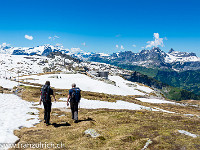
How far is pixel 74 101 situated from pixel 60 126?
2828 mm

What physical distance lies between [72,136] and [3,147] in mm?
4527

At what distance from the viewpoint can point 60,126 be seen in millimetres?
14547

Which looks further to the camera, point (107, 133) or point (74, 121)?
point (74, 121)

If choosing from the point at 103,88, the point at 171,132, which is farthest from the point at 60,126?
the point at 103,88

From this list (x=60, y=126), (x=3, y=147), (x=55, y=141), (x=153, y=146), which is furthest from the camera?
(x=60, y=126)

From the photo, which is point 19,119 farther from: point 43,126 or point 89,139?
point 89,139

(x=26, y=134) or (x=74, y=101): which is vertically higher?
(x=74, y=101)

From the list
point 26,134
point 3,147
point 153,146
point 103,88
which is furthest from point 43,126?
point 103,88

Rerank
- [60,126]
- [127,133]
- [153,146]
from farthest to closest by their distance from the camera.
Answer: [60,126] → [127,133] → [153,146]

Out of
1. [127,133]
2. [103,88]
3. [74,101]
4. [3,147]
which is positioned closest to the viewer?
[3,147]

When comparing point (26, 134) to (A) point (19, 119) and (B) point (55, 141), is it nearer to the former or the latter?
(B) point (55, 141)

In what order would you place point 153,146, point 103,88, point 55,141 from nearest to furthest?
point 153,146, point 55,141, point 103,88

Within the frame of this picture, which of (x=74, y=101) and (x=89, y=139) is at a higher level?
(x=74, y=101)

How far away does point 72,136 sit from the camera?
11.8 metres
